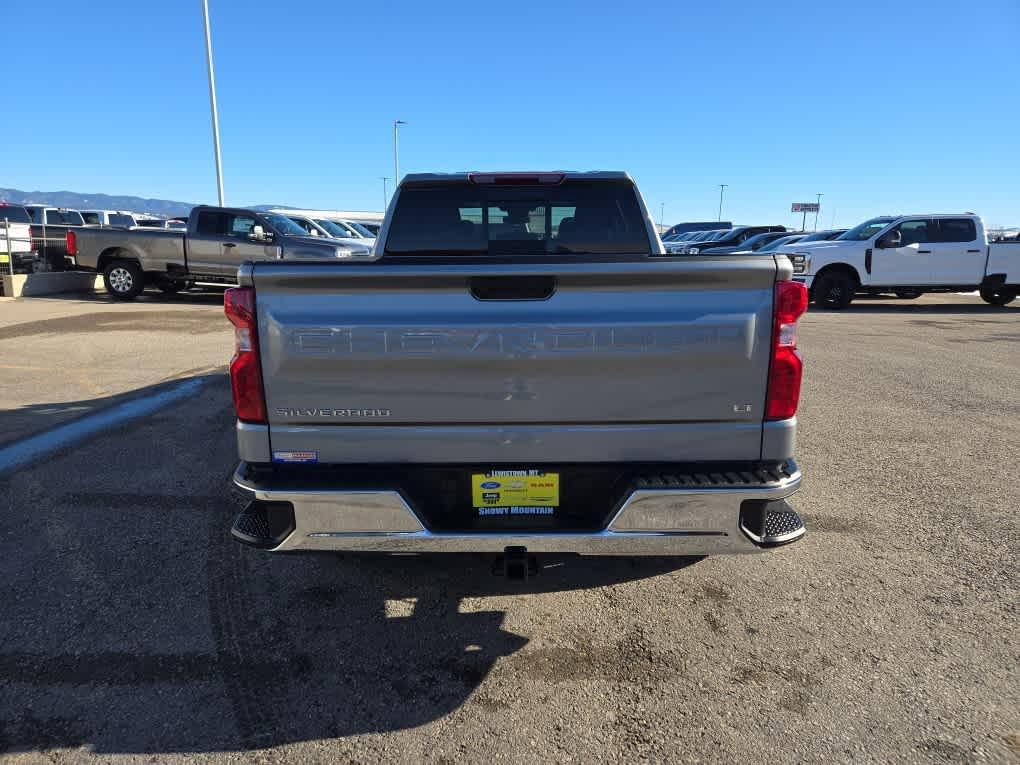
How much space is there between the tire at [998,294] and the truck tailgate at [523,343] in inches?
682

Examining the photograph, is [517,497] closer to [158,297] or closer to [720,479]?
[720,479]

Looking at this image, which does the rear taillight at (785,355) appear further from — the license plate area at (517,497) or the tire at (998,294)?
the tire at (998,294)

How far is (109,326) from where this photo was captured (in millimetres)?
11555

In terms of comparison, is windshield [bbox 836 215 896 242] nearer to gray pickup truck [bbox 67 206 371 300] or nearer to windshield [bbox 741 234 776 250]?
windshield [bbox 741 234 776 250]

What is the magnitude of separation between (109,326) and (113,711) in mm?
10921

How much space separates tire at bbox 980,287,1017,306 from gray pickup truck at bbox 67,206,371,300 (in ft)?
48.7

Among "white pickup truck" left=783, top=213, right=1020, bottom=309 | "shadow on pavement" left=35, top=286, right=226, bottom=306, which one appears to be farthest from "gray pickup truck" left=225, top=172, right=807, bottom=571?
"shadow on pavement" left=35, top=286, right=226, bottom=306

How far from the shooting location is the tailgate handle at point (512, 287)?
240cm

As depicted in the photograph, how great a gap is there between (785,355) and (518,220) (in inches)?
86.6

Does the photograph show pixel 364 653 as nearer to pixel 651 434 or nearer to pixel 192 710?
pixel 192 710

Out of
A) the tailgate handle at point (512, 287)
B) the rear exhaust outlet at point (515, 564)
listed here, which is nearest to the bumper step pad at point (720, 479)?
the rear exhaust outlet at point (515, 564)

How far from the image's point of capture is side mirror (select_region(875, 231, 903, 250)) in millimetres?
14922

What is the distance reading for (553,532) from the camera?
2498 millimetres

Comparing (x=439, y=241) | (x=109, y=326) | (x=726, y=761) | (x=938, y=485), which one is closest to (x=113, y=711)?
(x=726, y=761)
